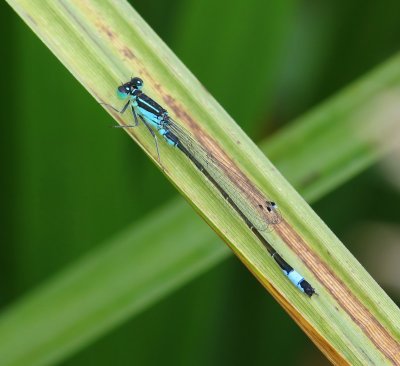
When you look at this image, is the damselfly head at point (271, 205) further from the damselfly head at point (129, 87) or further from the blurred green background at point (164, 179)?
the blurred green background at point (164, 179)

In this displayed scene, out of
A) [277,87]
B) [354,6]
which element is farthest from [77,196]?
[354,6]

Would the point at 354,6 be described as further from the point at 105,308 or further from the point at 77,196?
the point at 105,308

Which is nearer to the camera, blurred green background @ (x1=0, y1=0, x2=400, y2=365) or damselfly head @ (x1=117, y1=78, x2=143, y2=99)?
damselfly head @ (x1=117, y1=78, x2=143, y2=99)

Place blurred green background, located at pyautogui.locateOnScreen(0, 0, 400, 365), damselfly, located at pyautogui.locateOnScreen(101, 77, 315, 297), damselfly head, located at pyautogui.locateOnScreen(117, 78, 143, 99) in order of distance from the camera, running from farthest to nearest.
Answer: blurred green background, located at pyautogui.locateOnScreen(0, 0, 400, 365), damselfly head, located at pyautogui.locateOnScreen(117, 78, 143, 99), damselfly, located at pyautogui.locateOnScreen(101, 77, 315, 297)

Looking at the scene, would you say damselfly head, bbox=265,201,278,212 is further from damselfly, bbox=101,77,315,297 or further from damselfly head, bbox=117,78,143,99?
damselfly head, bbox=117,78,143,99

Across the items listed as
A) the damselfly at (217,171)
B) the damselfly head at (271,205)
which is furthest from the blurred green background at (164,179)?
the damselfly head at (271,205)

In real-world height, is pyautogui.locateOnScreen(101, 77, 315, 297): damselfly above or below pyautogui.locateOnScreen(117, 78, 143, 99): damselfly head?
below

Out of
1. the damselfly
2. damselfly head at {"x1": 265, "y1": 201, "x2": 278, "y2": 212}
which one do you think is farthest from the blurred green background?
damselfly head at {"x1": 265, "y1": 201, "x2": 278, "y2": 212}

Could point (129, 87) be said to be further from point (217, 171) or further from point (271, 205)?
point (271, 205)

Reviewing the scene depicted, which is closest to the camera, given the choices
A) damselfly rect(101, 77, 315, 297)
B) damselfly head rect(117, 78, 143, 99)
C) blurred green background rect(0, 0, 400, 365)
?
damselfly rect(101, 77, 315, 297)
